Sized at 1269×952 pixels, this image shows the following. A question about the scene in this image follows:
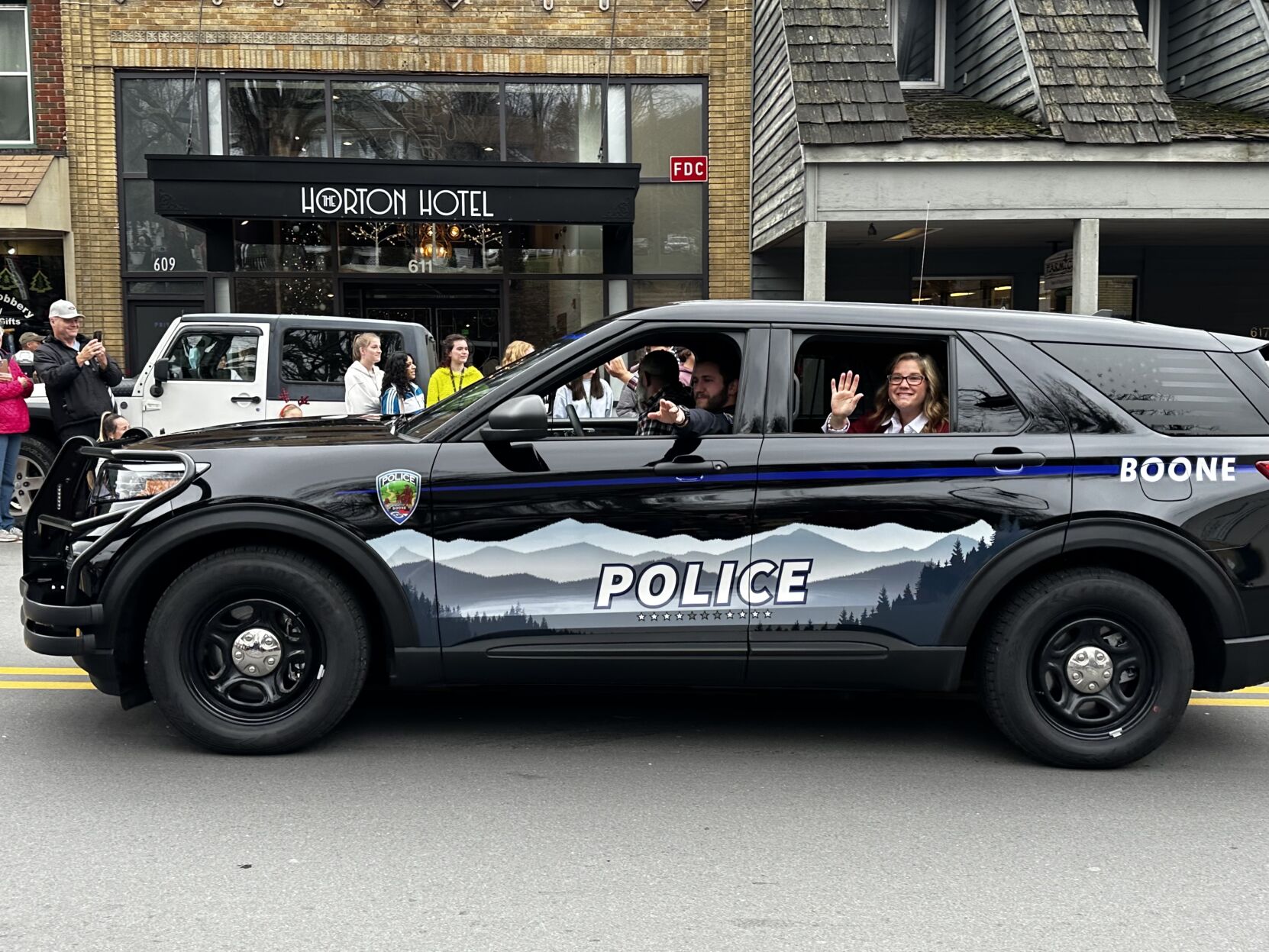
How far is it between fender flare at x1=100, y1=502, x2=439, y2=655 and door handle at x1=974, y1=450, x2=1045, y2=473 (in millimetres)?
2331

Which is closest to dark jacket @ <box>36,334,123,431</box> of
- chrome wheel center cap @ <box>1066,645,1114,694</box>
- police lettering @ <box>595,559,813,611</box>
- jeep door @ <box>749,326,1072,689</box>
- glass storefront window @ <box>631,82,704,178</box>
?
police lettering @ <box>595,559,813,611</box>

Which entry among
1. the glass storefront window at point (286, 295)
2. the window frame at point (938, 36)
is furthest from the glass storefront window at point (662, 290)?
the glass storefront window at point (286, 295)

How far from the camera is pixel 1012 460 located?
445 cm

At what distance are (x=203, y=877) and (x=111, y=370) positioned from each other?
25.5ft

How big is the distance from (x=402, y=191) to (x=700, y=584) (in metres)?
10.8

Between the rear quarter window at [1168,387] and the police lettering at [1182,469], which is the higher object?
the rear quarter window at [1168,387]

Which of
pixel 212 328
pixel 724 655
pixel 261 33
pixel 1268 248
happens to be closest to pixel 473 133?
pixel 261 33

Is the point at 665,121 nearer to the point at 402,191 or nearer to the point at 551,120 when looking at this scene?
the point at 551,120

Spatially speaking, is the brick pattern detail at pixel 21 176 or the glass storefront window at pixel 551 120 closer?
the brick pattern detail at pixel 21 176

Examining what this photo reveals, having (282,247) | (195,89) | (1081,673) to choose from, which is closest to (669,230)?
(282,247)

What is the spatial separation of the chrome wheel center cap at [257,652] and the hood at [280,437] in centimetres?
73

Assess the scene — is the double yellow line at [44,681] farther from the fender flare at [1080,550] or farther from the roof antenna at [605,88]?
the roof antenna at [605,88]

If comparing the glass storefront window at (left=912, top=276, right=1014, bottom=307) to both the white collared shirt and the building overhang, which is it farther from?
the white collared shirt

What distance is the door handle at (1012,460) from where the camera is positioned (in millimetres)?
4445
